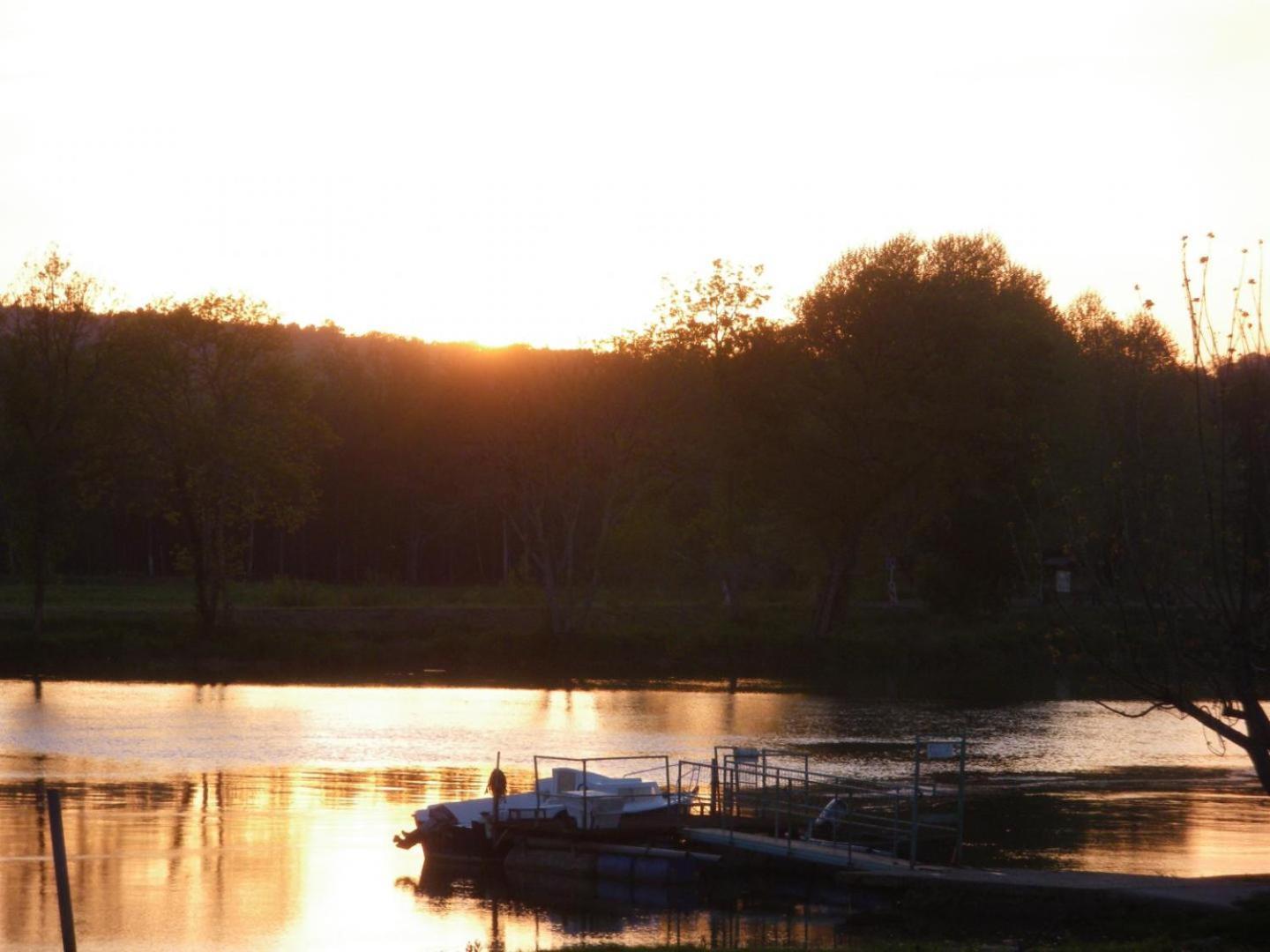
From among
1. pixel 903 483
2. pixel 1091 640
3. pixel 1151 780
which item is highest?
pixel 903 483

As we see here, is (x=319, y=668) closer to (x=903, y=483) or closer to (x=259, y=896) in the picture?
(x=903, y=483)

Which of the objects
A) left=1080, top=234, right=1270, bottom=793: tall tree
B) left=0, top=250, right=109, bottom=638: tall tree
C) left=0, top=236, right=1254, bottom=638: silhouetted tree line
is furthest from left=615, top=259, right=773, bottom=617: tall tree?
left=1080, top=234, right=1270, bottom=793: tall tree

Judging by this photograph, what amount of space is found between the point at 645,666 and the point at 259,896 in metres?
48.2

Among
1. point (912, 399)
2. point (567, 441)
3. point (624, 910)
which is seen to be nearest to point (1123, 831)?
point (624, 910)

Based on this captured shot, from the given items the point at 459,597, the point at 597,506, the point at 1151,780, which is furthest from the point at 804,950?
the point at 459,597

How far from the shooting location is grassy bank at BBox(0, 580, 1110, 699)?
68.8 meters

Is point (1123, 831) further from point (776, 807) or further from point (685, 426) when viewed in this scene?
point (685, 426)

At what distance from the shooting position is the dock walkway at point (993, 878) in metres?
22.7

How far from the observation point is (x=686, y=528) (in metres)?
84.2

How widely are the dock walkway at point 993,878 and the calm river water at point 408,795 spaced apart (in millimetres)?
1288

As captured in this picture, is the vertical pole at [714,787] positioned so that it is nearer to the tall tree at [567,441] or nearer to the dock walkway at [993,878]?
the dock walkway at [993,878]

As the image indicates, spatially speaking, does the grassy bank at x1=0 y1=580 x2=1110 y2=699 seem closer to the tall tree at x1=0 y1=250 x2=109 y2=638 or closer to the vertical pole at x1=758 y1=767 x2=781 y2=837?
the tall tree at x1=0 y1=250 x2=109 y2=638

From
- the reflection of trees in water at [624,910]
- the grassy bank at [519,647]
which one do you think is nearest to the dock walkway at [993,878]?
the reflection of trees in water at [624,910]

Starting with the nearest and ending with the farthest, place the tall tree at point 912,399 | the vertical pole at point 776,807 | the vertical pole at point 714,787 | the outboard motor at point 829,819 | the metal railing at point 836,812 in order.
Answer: the metal railing at point 836,812 → the vertical pole at point 776,807 → the outboard motor at point 829,819 → the vertical pole at point 714,787 → the tall tree at point 912,399
